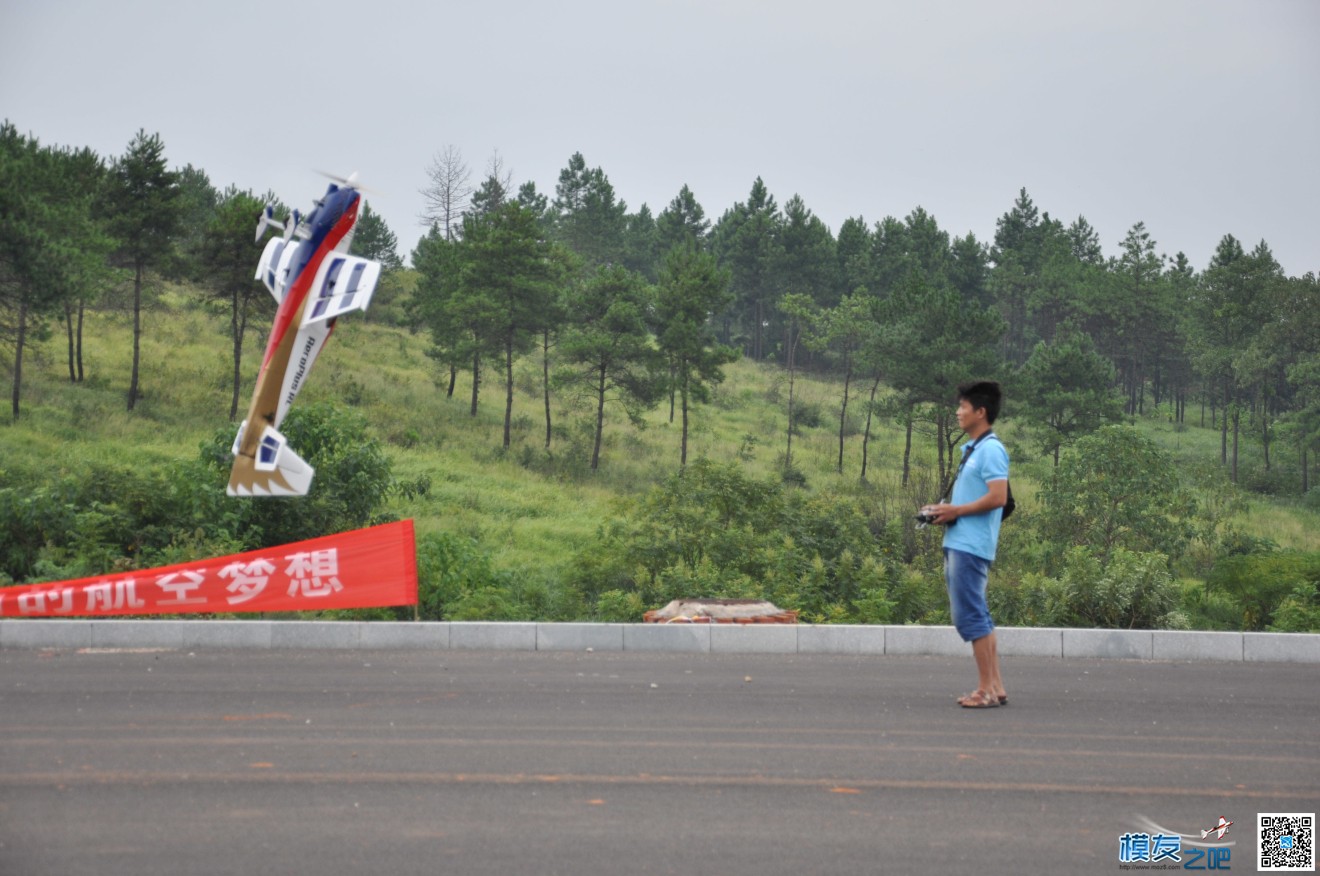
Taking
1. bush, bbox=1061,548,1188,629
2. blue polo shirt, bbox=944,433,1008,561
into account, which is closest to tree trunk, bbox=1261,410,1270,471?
bush, bbox=1061,548,1188,629

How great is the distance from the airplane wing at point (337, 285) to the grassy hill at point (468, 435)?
13.5m

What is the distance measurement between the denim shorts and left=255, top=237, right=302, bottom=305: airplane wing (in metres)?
5.49

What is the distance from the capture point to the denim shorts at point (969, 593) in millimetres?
7070

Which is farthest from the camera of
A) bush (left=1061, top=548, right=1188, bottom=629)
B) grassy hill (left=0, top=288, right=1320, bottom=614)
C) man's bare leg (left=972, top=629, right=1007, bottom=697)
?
grassy hill (left=0, top=288, right=1320, bottom=614)

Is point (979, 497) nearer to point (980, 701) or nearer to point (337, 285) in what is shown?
point (980, 701)

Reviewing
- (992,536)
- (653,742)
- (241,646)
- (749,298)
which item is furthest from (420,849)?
(749,298)

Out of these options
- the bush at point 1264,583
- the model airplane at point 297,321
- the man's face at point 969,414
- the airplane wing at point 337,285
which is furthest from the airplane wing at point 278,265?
the bush at point 1264,583

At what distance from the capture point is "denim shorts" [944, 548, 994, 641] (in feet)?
23.2

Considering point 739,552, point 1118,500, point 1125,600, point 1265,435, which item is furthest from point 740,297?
point 1125,600

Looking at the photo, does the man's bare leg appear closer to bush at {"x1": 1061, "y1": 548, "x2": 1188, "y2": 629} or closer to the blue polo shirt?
the blue polo shirt

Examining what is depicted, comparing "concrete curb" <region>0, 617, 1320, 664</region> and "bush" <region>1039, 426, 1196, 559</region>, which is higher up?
"bush" <region>1039, 426, 1196, 559</region>

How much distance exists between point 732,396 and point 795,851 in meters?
65.4

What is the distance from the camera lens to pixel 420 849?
4.70 metres

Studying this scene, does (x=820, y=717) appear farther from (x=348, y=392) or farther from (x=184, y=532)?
(x=348, y=392)
